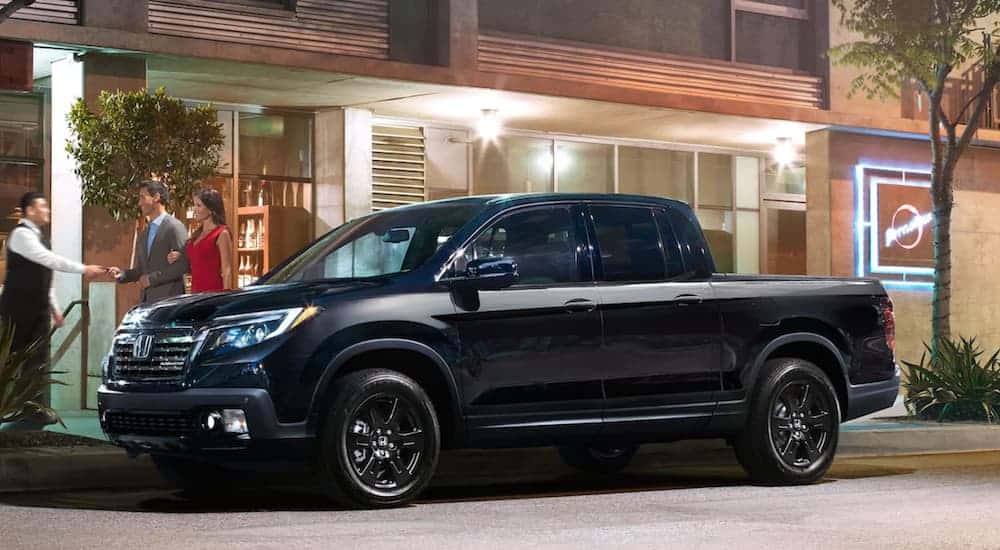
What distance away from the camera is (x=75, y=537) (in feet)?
28.0

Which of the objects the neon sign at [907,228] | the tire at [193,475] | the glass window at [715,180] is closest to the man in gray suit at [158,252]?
the tire at [193,475]

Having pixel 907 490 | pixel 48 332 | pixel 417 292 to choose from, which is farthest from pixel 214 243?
pixel 907 490

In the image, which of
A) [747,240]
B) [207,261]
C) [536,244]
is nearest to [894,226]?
[747,240]

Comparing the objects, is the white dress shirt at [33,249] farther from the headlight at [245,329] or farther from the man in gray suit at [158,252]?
the headlight at [245,329]

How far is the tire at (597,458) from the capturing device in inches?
485

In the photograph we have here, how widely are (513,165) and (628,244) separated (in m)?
12.5

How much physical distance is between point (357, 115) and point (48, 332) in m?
8.14

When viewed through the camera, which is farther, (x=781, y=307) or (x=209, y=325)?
(x=781, y=307)

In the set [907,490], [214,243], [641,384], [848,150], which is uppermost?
[848,150]

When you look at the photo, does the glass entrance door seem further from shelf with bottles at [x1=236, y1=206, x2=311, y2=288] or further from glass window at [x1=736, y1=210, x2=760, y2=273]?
shelf with bottles at [x1=236, y1=206, x2=311, y2=288]

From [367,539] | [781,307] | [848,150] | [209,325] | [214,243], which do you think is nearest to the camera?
[367,539]

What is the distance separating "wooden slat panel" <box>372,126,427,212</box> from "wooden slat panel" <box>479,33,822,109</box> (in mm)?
2270

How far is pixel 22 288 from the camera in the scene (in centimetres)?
1330

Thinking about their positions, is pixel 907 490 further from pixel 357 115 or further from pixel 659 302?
pixel 357 115
